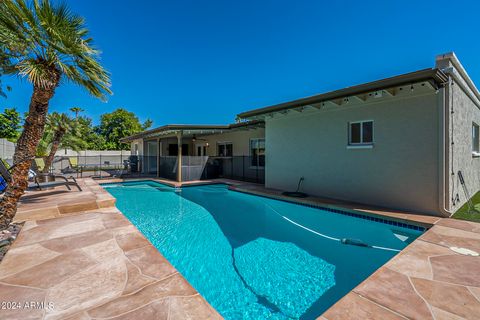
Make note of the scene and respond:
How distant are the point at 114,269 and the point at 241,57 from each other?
1601 centimetres

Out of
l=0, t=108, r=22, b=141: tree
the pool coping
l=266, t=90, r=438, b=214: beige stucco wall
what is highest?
l=0, t=108, r=22, b=141: tree

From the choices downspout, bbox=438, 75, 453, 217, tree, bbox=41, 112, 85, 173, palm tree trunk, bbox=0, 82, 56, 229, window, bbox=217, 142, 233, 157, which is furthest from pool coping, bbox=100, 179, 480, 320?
window, bbox=217, 142, 233, 157

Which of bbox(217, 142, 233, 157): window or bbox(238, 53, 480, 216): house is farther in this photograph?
bbox(217, 142, 233, 157): window

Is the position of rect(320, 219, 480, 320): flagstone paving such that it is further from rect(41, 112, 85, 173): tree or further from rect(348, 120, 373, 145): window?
rect(41, 112, 85, 173): tree

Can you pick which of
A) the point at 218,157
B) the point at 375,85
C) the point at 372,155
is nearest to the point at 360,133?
the point at 372,155

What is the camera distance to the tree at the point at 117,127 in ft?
106

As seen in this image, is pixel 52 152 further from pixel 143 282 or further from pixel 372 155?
pixel 372 155

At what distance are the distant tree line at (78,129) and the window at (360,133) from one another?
11.6 metres

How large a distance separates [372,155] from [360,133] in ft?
2.65

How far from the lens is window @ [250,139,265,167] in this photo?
12.1 meters

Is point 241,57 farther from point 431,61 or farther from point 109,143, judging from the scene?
point 109,143

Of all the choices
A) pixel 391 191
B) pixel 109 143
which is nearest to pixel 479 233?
pixel 391 191

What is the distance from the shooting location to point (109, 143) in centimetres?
3247

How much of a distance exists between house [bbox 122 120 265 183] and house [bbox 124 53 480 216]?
9.44ft
